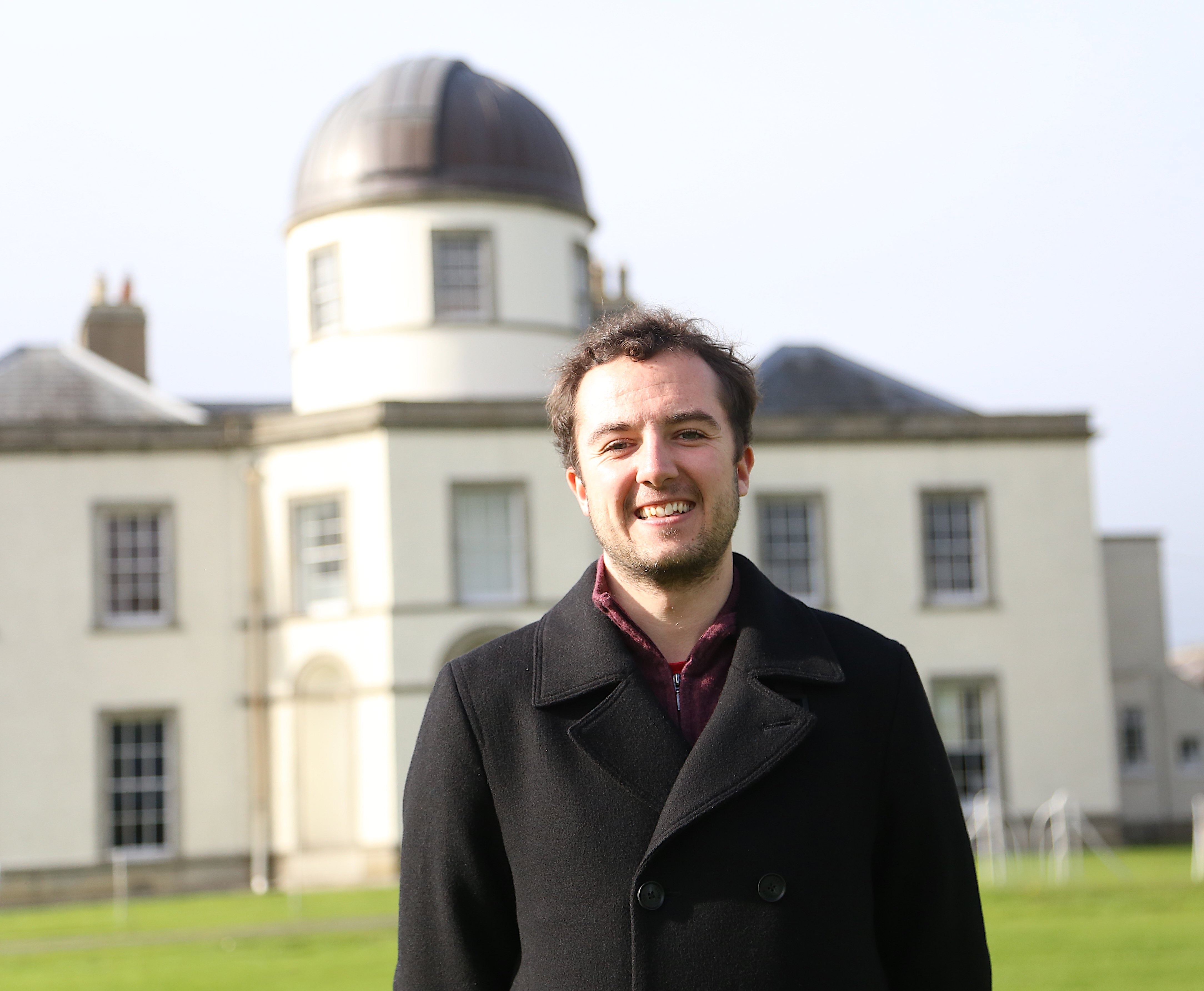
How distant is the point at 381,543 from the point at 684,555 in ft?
75.5

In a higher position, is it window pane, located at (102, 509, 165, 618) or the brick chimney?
the brick chimney

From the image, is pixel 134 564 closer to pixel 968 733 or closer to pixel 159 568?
pixel 159 568

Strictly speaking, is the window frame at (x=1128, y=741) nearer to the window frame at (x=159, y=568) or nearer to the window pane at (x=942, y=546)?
the window pane at (x=942, y=546)

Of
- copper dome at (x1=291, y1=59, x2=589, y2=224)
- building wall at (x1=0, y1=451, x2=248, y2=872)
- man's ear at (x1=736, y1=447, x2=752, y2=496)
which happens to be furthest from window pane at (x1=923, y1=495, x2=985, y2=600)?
man's ear at (x1=736, y1=447, x2=752, y2=496)

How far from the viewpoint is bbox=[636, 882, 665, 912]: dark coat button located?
3402 millimetres

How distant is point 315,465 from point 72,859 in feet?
22.8

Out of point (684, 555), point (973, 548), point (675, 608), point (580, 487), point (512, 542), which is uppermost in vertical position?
point (512, 542)

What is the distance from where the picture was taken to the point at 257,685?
90.2 feet

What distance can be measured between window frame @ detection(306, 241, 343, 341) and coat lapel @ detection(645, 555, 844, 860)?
25.5 metres

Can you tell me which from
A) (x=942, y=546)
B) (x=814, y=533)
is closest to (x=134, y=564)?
(x=814, y=533)

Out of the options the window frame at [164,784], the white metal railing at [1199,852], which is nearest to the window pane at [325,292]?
the window frame at [164,784]

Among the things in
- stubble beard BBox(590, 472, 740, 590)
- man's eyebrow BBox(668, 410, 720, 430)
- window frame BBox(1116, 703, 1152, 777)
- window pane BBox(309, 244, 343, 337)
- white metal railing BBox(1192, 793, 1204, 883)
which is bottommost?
white metal railing BBox(1192, 793, 1204, 883)

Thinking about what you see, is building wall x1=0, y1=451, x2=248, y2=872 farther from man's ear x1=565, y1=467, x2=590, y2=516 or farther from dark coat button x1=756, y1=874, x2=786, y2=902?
dark coat button x1=756, y1=874, x2=786, y2=902

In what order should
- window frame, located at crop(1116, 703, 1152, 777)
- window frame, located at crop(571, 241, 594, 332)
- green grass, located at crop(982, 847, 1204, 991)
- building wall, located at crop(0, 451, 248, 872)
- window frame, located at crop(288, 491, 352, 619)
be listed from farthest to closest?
1. window frame, located at crop(1116, 703, 1152, 777)
2. window frame, located at crop(571, 241, 594, 332)
3. building wall, located at crop(0, 451, 248, 872)
4. window frame, located at crop(288, 491, 352, 619)
5. green grass, located at crop(982, 847, 1204, 991)
